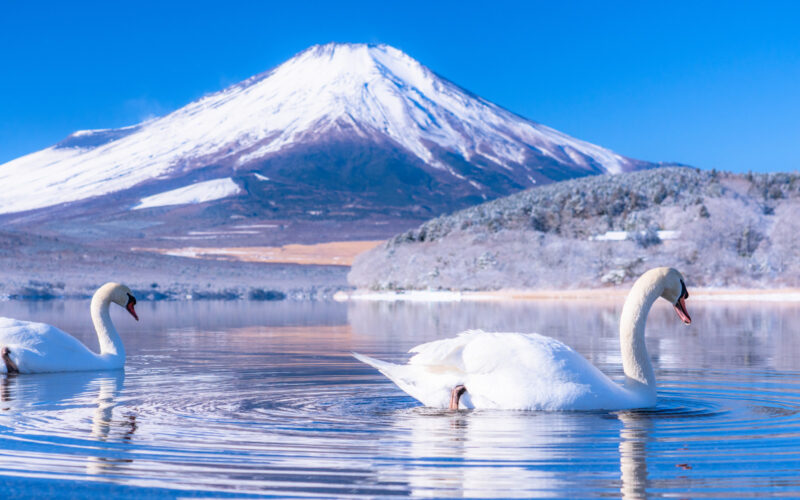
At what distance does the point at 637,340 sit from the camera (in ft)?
24.1

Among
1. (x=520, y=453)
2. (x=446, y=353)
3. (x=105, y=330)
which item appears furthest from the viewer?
(x=105, y=330)

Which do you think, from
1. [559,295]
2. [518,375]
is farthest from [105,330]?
[559,295]

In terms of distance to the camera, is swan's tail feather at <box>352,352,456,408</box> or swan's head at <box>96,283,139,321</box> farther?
swan's head at <box>96,283,139,321</box>

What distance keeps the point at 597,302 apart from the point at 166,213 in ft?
313

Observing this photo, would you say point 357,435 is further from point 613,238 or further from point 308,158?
point 308,158

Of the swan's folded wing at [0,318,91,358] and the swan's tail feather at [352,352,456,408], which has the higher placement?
the swan's folded wing at [0,318,91,358]

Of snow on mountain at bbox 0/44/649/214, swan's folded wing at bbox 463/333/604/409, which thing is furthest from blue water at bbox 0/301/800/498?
snow on mountain at bbox 0/44/649/214

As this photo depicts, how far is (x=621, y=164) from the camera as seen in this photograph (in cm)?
15325

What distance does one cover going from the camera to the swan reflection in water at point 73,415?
5434 millimetres

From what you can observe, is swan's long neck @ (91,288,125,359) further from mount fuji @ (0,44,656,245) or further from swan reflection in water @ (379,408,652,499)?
mount fuji @ (0,44,656,245)

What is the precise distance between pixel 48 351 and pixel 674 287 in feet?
18.5

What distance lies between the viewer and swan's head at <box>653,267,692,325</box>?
752 centimetres

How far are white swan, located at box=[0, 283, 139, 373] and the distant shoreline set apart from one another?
19.0 metres

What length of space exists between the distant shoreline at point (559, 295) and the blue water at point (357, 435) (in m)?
16.4
